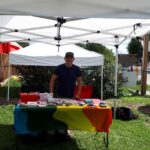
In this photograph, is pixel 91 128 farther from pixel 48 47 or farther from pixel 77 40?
pixel 48 47

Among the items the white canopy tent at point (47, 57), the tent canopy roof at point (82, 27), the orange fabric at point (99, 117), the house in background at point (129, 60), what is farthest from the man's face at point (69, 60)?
the house in background at point (129, 60)

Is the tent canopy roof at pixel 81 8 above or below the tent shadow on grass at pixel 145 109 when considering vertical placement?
above

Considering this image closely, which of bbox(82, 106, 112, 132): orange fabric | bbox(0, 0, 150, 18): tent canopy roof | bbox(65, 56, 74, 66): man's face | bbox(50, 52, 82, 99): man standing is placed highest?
bbox(0, 0, 150, 18): tent canopy roof

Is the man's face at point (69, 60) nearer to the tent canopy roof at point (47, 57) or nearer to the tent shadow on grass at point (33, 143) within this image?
the tent shadow on grass at point (33, 143)

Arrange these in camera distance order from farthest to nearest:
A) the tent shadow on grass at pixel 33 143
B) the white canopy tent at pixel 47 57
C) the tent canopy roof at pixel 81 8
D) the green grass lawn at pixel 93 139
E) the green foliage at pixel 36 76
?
the green foliage at pixel 36 76
the white canopy tent at pixel 47 57
the green grass lawn at pixel 93 139
the tent shadow on grass at pixel 33 143
the tent canopy roof at pixel 81 8

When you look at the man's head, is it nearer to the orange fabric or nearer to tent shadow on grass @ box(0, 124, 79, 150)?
the orange fabric

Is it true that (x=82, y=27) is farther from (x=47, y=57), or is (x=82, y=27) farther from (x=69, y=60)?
(x=47, y=57)

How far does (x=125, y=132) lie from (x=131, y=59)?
5048cm

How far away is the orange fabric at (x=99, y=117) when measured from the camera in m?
7.05

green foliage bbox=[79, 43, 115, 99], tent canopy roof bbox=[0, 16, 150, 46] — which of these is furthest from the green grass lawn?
green foliage bbox=[79, 43, 115, 99]

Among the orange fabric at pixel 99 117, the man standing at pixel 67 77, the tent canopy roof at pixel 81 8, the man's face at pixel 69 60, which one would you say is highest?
the tent canopy roof at pixel 81 8

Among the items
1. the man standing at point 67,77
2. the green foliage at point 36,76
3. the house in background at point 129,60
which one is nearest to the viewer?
the man standing at point 67,77

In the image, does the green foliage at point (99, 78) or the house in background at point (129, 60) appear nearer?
the green foliage at point (99, 78)

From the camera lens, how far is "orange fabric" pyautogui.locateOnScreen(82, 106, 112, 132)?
7.05m
